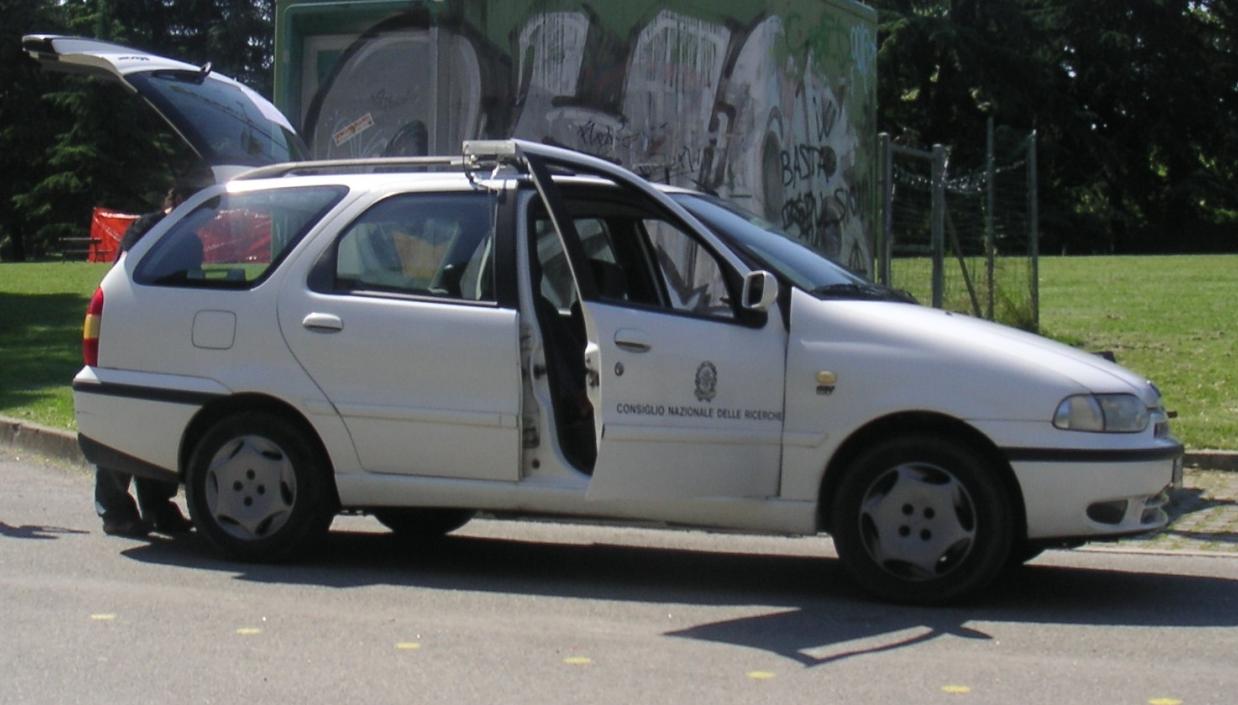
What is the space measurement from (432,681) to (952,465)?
2.30 m

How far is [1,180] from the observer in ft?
204

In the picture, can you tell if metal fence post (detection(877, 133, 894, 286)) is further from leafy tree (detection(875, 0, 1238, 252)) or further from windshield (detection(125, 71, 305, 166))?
leafy tree (detection(875, 0, 1238, 252))

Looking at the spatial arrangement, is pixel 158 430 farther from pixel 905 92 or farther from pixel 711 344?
pixel 905 92

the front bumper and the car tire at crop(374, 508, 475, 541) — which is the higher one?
the front bumper

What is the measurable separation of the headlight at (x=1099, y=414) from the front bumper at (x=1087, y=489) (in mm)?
99

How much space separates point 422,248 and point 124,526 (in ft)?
7.47

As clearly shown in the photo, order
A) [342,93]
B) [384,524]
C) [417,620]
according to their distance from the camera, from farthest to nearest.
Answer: [342,93] < [384,524] < [417,620]

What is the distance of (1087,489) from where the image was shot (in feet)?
22.3

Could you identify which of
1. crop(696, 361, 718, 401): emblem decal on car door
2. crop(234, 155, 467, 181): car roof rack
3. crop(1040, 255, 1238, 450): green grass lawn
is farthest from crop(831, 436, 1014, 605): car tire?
crop(1040, 255, 1238, 450): green grass lawn

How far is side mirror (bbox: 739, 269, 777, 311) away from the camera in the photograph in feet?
22.8

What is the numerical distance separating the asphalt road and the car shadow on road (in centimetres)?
2

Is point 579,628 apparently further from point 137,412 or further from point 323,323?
point 137,412

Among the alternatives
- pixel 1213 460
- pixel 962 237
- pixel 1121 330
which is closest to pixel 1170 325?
pixel 1121 330

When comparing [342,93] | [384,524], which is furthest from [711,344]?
[342,93]
